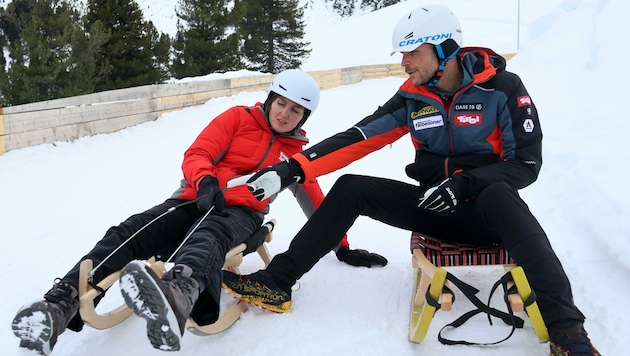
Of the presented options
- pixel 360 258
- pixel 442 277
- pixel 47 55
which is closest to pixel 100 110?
pixel 47 55

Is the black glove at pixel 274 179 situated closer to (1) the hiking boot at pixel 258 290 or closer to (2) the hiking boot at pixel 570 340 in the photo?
(1) the hiking boot at pixel 258 290

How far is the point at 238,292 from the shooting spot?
2.46 metres

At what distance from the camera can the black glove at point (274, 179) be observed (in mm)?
2549

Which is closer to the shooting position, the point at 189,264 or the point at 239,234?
the point at 189,264

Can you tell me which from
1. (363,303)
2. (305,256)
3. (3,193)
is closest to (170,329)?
(305,256)

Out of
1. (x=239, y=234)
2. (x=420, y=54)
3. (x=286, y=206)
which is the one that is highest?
(x=420, y=54)

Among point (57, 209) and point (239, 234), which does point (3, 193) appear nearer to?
point (57, 209)

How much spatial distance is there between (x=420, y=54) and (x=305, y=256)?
3.71 ft

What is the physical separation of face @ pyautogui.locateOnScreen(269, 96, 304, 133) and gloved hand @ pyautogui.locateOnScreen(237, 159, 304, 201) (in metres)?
0.56

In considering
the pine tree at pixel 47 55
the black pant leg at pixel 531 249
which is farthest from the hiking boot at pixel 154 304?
the pine tree at pixel 47 55

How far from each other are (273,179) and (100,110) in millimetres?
6527

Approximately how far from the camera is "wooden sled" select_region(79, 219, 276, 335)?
2.15 meters

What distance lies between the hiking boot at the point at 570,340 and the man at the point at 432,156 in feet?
1.71

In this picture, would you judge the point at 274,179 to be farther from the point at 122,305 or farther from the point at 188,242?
the point at 122,305
